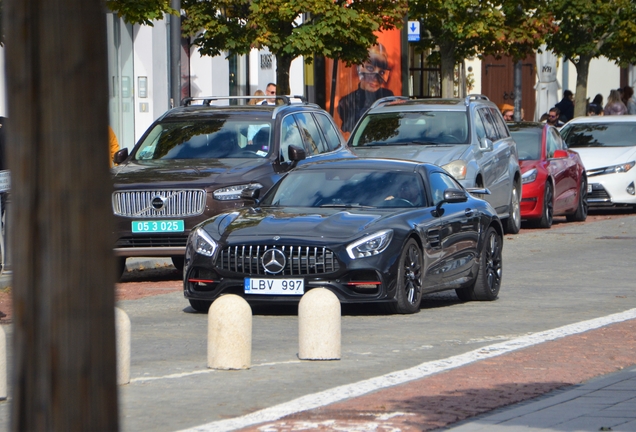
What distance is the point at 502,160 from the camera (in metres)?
20.4

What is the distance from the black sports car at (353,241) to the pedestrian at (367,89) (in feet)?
71.5

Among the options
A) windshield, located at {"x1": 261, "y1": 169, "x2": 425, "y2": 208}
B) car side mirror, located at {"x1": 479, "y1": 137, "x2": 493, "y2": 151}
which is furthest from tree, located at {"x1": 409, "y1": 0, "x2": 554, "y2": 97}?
windshield, located at {"x1": 261, "y1": 169, "x2": 425, "y2": 208}

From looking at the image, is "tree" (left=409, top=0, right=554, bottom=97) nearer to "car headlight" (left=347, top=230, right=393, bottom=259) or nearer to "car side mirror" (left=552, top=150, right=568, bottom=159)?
"car side mirror" (left=552, top=150, right=568, bottom=159)

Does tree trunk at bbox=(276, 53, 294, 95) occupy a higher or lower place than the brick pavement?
higher

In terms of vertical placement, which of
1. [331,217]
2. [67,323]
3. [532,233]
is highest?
[67,323]

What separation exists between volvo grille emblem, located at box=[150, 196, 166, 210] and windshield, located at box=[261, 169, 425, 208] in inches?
75.5

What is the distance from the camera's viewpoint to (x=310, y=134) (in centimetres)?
1662

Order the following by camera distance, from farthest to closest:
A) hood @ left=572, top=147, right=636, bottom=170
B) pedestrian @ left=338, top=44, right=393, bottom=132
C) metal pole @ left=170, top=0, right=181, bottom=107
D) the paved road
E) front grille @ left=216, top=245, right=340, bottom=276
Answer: pedestrian @ left=338, top=44, right=393, bottom=132, hood @ left=572, top=147, right=636, bottom=170, metal pole @ left=170, top=0, right=181, bottom=107, front grille @ left=216, top=245, right=340, bottom=276, the paved road

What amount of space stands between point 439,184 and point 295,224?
196 centimetres

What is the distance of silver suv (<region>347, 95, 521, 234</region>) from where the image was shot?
1875 cm

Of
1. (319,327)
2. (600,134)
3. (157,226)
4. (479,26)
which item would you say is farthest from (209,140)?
(479,26)

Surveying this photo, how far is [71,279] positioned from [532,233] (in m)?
19.1

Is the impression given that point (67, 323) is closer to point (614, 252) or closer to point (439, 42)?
point (614, 252)

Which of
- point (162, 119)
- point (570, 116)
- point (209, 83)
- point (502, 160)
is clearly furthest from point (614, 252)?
point (570, 116)
